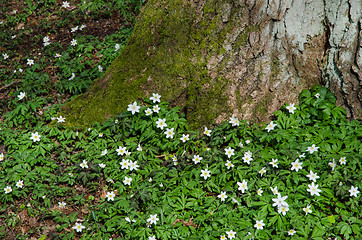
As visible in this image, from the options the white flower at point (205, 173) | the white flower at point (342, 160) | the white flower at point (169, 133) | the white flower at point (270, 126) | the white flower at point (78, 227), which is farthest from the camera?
the white flower at point (169, 133)

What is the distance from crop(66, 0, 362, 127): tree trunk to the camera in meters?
3.48

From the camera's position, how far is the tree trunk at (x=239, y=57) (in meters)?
3.48

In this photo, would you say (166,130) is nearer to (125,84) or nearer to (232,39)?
(125,84)

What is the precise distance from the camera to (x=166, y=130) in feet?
12.3

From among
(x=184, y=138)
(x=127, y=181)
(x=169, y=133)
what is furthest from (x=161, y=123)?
(x=127, y=181)

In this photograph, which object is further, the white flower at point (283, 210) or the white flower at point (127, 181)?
the white flower at point (127, 181)

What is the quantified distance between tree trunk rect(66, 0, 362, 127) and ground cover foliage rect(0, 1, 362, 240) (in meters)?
0.17

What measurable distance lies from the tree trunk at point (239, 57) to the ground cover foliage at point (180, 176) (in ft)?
0.56

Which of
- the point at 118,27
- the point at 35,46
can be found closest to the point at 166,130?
the point at 118,27

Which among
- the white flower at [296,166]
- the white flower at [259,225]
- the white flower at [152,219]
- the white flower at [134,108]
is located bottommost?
the white flower at [259,225]

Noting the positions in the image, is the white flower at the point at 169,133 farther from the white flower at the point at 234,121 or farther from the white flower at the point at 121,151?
the white flower at the point at 234,121

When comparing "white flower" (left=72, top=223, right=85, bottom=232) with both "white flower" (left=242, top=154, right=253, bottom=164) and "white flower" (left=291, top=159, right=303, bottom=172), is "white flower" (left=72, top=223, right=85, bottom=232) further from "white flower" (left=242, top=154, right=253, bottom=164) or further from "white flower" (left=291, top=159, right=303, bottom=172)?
"white flower" (left=291, top=159, right=303, bottom=172)

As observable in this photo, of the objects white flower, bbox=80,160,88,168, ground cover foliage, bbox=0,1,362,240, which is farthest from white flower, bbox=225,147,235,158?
white flower, bbox=80,160,88,168

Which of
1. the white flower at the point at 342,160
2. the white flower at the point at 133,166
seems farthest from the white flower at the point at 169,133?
the white flower at the point at 342,160
